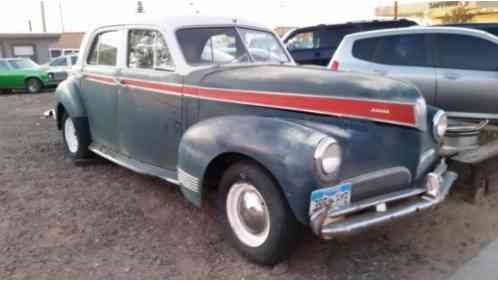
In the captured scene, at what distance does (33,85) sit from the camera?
16969mm

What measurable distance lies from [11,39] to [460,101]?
2958 centimetres

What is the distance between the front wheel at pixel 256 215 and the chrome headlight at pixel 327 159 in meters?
0.34

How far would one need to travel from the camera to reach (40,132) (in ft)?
25.6

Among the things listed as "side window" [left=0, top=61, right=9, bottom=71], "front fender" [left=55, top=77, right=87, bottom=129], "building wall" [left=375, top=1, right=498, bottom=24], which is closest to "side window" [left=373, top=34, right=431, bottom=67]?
"front fender" [left=55, top=77, right=87, bottom=129]

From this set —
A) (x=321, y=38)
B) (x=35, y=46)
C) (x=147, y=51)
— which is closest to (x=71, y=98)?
(x=147, y=51)

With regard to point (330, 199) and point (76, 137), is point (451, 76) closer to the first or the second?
point (330, 199)

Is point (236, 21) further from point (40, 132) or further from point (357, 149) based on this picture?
point (40, 132)

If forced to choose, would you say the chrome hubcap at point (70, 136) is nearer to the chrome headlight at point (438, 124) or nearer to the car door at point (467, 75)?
the chrome headlight at point (438, 124)

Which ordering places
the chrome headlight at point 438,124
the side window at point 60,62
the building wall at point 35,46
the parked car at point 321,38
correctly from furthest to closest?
the building wall at point 35,46 → the side window at point 60,62 → the parked car at point 321,38 → the chrome headlight at point 438,124

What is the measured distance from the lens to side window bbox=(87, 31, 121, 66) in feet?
15.5

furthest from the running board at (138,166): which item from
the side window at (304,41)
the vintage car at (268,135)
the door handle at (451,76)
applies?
the side window at (304,41)

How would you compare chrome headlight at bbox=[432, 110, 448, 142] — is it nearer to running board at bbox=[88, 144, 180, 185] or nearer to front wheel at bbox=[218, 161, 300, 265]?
front wheel at bbox=[218, 161, 300, 265]

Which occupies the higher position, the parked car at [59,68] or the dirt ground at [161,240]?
the parked car at [59,68]

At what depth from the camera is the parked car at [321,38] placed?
32.8 ft
